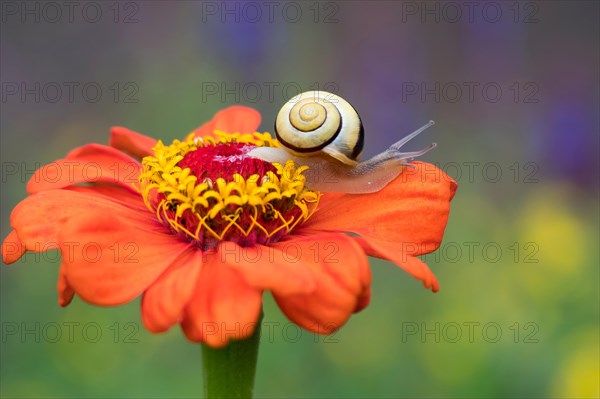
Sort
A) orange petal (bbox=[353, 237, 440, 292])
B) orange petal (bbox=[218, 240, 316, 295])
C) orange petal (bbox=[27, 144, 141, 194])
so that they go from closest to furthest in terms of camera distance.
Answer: orange petal (bbox=[218, 240, 316, 295])
orange petal (bbox=[353, 237, 440, 292])
orange petal (bbox=[27, 144, 141, 194])

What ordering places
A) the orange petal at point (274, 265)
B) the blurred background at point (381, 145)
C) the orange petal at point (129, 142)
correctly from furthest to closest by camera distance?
1. the blurred background at point (381, 145)
2. the orange petal at point (129, 142)
3. the orange petal at point (274, 265)

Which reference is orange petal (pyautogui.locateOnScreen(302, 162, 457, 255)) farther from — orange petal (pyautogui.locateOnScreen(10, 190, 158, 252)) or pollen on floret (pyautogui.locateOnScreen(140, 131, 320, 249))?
orange petal (pyautogui.locateOnScreen(10, 190, 158, 252))

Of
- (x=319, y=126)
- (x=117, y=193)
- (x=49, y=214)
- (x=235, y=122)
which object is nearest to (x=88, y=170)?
(x=117, y=193)

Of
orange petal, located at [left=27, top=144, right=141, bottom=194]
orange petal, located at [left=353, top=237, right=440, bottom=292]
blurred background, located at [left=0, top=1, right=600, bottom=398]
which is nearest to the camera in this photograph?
orange petal, located at [left=353, top=237, right=440, bottom=292]

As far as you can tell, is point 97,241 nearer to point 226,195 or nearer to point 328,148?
point 226,195

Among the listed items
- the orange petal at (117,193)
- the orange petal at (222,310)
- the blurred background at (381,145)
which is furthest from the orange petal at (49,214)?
the blurred background at (381,145)

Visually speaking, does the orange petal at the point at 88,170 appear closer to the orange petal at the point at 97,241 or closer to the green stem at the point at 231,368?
the orange petal at the point at 97,241

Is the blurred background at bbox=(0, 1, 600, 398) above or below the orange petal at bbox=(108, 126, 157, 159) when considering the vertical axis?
below

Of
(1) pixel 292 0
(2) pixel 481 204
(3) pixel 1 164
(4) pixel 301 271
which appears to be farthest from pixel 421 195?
(1) pixel 292 0

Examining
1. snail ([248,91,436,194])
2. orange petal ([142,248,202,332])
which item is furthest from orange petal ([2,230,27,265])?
snail ([248,91,436,194])
